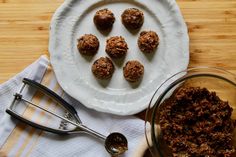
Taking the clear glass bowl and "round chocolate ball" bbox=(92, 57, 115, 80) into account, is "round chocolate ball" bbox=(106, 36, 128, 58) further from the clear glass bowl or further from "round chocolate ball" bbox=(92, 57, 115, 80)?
the clear glass bowl

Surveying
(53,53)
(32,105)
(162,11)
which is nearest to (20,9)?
(53,53)

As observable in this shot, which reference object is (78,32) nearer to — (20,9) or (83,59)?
(83,59)

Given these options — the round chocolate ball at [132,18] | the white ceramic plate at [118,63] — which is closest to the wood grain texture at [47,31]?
the white ceramic plate at [118,63]

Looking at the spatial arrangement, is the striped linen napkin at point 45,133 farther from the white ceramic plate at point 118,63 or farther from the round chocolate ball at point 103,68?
the round chocolate ball at point 103,68

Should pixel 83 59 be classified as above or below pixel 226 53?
below

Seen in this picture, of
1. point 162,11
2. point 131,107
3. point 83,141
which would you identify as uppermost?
point 162,11

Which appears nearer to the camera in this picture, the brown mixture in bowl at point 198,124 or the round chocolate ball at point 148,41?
the brown mixture in bowl at point 198,124

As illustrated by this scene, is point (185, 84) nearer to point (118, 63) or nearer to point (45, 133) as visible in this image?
point (118, 63)
